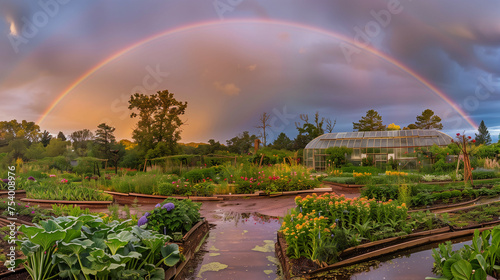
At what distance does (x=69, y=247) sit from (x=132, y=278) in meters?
0.63

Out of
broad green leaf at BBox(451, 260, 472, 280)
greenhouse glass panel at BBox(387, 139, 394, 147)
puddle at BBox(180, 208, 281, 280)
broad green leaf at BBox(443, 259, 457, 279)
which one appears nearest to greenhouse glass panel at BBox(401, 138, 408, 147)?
greenhouse glass panel at BBox(387, 139, 394, 147)

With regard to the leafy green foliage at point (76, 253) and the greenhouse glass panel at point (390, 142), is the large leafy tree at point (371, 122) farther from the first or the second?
the leafy green foliage at point (76, 253)

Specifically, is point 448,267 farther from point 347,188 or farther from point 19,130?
point 19,130

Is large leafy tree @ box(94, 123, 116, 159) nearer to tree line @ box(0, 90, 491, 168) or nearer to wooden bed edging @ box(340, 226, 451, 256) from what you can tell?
tree line @ box(0, 90, 491, 168)

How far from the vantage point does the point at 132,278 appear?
3.23 meters

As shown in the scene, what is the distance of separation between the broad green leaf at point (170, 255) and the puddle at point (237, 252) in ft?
2.02

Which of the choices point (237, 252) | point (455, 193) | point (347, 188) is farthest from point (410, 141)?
point (237, 252)

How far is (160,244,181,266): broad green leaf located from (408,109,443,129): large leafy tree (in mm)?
42175

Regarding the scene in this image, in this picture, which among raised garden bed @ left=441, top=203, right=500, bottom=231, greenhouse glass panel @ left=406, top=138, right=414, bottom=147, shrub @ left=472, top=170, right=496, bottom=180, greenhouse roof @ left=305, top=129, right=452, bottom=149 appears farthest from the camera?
greenhouse roof @ left=305, top=129, right=452, bottom=149

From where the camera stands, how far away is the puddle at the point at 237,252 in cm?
450

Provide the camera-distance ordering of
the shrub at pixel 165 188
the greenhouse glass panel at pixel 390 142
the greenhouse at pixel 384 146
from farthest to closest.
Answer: the greenhouse glass panel at pixel 390 142, the greenhouse at pixel 384 146, the shrub at pixel 165 188

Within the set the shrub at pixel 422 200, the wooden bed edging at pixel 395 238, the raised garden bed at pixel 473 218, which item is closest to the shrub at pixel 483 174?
the shrub at pixel 422 200

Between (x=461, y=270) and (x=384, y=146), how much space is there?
20367mm

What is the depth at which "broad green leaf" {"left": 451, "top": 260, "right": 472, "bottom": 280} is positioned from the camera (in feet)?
9.37
